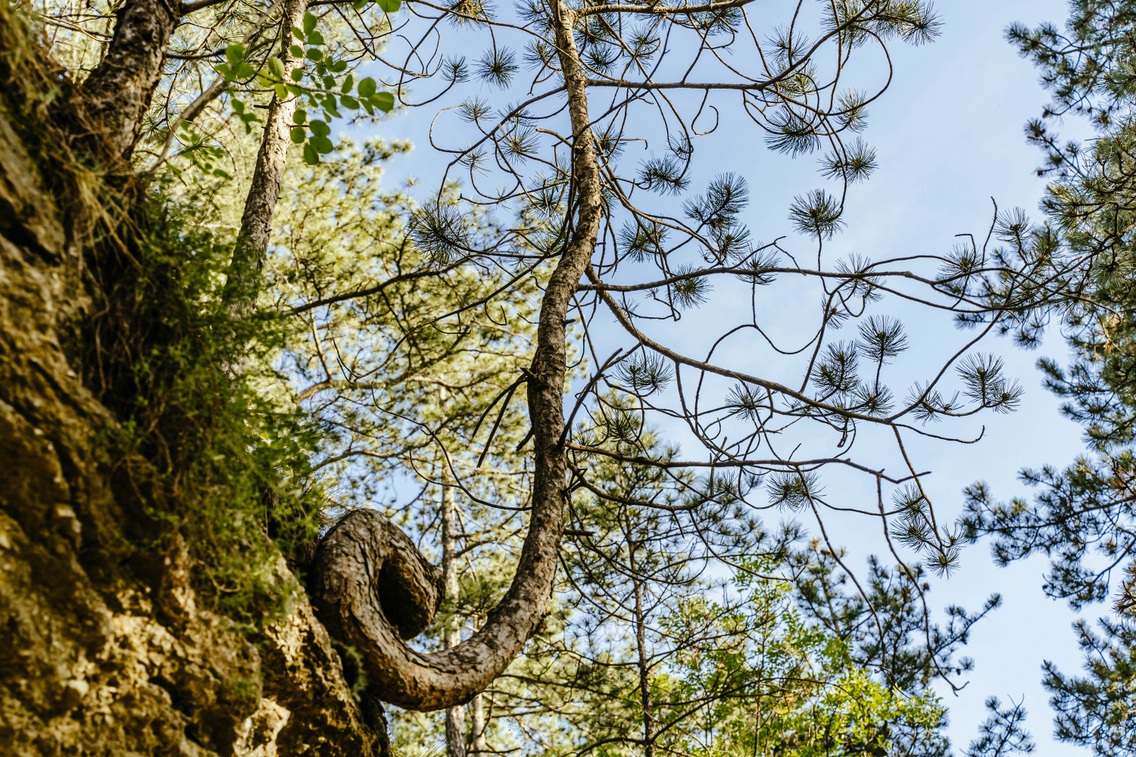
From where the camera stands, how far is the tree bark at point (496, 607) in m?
1.72

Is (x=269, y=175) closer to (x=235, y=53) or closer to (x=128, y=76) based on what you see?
(x=235, y=53)

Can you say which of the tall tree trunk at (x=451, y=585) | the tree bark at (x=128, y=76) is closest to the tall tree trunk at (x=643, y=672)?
the tall tree trunk at (x=451, y=585)

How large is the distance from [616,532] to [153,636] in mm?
5885

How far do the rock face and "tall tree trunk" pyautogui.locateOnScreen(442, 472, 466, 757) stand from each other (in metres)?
4.25

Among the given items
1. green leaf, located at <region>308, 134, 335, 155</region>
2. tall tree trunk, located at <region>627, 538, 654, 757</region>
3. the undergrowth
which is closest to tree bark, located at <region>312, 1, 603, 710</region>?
the undergrowth

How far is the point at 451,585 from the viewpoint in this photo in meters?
7.13

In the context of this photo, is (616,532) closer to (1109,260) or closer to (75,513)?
(1109,260)

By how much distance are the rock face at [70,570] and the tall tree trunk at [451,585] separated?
13.9 ft

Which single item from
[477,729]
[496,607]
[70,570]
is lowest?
[70,570]

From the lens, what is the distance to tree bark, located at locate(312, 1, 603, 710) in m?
1.72

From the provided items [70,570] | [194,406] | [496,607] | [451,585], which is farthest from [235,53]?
[451,585]

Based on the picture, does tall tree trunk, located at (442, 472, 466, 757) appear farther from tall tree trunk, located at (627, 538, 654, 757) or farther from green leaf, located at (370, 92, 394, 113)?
green leaf, located at (370, 92, 394, 113)

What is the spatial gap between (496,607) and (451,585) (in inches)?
210

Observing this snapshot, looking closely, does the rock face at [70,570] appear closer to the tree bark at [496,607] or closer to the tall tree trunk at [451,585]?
the tree bark at [496,607]
